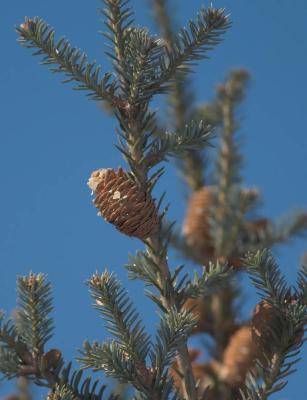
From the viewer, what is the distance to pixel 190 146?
168 centimetres

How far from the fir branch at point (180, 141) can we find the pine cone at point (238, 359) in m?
1.28

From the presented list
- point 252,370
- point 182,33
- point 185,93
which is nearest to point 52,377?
point 252,370

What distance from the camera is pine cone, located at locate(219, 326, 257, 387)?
2793mm

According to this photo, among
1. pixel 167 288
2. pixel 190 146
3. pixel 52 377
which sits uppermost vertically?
pixel 190 146

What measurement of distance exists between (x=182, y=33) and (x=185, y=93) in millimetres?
2007

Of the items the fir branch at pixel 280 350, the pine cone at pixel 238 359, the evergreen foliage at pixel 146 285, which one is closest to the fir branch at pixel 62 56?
the evergreen foliage at pixel 146 285

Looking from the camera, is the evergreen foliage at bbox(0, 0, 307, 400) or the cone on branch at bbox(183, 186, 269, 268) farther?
the cone on branch at bbox(183, 186, 269, 268)

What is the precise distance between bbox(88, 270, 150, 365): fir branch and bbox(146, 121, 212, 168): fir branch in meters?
0.28

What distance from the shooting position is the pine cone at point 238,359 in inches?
110

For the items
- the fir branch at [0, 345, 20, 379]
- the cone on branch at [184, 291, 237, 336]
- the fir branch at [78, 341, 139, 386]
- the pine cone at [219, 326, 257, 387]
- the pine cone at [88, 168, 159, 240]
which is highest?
the cone on branch at [184, 291, 237, 336]

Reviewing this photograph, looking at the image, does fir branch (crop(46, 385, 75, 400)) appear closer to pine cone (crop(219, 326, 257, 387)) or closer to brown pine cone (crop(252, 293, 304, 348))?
brown pine cone (crop(252, 293, 304, 348))

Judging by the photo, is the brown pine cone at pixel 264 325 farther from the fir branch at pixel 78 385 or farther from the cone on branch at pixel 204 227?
the cone on branch at pixel 204 227

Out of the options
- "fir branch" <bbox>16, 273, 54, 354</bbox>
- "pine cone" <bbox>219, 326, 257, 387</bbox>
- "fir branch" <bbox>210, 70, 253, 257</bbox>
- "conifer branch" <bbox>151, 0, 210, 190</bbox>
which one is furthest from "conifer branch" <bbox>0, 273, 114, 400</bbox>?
"conifer branch" <bbox>151, 0, 210, 190</bbox>

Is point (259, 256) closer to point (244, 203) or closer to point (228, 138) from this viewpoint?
point (244, 203)
